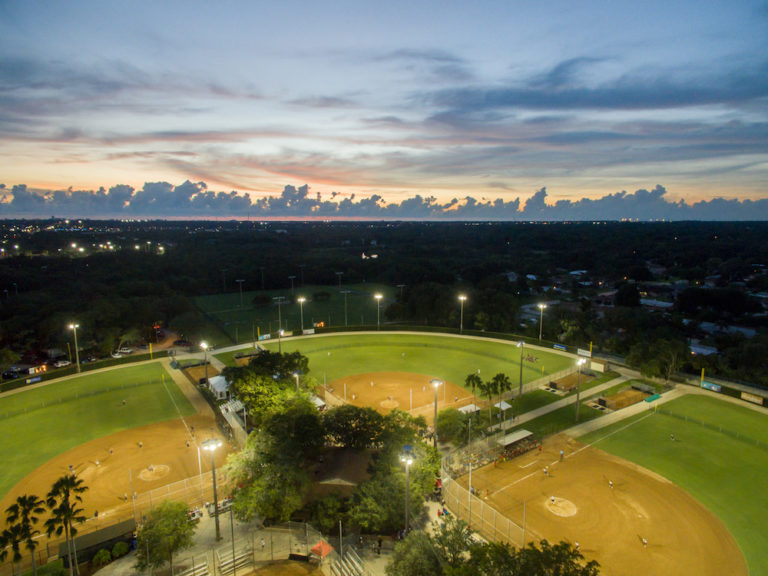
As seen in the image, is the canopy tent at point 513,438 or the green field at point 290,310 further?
the green field at point 290,310

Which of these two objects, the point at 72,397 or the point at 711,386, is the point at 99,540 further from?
the point at 711,386

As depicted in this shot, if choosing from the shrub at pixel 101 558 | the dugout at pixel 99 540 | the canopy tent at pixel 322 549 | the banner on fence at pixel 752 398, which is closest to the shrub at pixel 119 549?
the shrub at pixel 101 558

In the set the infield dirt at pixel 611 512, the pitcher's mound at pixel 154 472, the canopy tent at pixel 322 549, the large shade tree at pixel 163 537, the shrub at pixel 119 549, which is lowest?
the pitcher's mound at pixel 154 472

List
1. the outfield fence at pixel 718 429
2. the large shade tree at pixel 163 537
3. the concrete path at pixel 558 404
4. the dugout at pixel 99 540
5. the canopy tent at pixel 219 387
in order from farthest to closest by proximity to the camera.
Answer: the canopy tent at pixel 219 387 < the concrete path at pixel 558 404 < the outfield fence at pixel 718 429 < the dugout at pixel 99 540 < the large shade tree at pixel 163 537

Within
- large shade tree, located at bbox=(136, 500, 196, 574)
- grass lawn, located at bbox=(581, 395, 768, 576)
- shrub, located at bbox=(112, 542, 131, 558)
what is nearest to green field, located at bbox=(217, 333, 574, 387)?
grass lawn, located at bbox=(581, 395, 768, 576)

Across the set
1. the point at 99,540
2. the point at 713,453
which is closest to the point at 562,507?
the point at 713,453

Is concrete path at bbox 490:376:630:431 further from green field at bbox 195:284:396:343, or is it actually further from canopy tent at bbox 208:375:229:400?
green field at bbox 195:284:396:343

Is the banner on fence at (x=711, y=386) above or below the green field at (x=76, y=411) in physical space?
above

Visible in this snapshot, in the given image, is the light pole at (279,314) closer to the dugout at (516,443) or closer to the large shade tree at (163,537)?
the dugout at (516,443)
